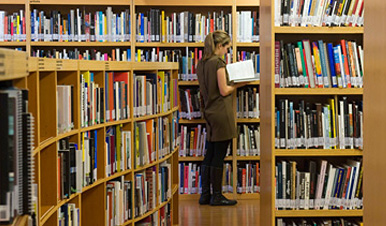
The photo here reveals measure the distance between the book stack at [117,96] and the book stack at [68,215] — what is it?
783 millimetres

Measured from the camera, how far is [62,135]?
3146 mm

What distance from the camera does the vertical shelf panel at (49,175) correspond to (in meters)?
3.00

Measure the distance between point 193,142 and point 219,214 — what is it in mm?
1076

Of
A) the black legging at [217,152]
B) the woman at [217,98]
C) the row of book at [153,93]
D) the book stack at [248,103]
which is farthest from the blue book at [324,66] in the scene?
the book stack at [248,103]

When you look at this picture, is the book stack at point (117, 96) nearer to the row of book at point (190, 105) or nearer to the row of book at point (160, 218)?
the row of book at point (160, 218)

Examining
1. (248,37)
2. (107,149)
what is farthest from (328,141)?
(248,37)

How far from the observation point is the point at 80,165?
341 cm

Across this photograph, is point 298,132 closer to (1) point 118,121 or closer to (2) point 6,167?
(1) point 118,121

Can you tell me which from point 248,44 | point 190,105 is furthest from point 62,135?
point 248,44

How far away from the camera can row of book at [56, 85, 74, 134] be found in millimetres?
3195

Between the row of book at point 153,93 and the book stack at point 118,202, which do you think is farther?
the row of book at point 153,93

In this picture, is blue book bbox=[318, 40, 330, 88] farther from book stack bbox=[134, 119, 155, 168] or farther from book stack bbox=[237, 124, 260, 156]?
book stack bbox=[237, 124, 260, 156]

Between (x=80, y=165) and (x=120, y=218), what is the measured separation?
0.88 metres

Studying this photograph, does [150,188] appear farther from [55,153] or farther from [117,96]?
[55,153]
